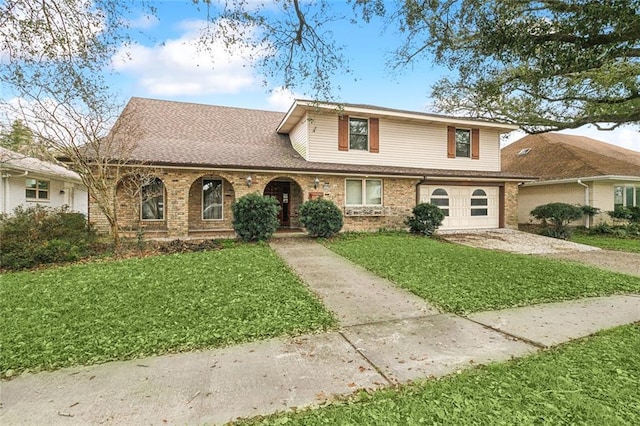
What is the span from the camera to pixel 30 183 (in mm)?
13273

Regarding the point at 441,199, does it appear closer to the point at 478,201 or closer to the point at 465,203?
the point at 465,203

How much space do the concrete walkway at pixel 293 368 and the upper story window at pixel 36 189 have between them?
13.8 meters

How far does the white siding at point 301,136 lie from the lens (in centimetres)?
1346

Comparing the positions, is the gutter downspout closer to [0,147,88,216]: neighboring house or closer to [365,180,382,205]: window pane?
[365,180,382,205]: window pane

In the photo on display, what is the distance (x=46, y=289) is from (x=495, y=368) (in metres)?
7.01

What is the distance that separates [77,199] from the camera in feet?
60.0

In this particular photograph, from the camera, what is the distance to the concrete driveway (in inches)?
443

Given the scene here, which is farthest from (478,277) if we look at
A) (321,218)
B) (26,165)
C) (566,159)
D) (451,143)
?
Result: (566,159)

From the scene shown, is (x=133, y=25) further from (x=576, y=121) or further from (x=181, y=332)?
(x=576, y=121)

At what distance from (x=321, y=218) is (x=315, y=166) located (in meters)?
2.30

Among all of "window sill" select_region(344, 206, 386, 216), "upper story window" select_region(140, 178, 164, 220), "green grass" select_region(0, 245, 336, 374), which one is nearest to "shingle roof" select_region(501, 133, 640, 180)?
"window sill" select_region(344, 206, 386, 216)

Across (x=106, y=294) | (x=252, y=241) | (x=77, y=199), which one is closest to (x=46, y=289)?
(x=106, y=294)

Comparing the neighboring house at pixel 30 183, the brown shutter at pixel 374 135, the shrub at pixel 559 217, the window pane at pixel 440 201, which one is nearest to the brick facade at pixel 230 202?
the window pane at pixel 440 201

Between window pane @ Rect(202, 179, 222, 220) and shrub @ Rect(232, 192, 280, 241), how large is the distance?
3.01m
